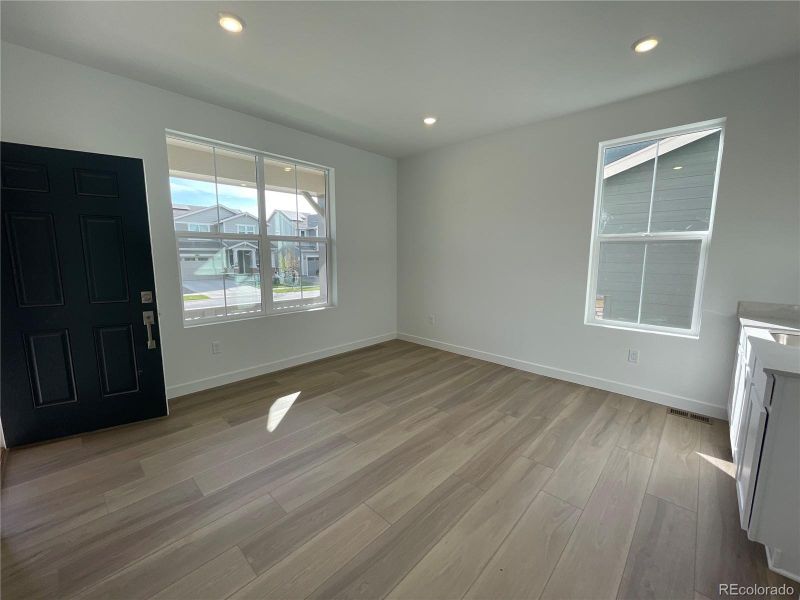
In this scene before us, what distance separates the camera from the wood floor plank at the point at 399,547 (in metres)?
1.32

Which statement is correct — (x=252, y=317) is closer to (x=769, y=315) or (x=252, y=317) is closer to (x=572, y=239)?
(x=572, y=239)

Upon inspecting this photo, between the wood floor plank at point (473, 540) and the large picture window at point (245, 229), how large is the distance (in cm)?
289

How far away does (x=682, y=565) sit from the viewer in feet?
4.68

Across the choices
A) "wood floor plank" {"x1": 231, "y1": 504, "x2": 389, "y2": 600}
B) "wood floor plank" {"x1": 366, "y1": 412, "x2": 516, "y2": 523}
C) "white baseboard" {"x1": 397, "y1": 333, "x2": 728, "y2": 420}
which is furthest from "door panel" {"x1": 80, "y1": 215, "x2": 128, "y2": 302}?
"white baseboard" {"x1": 397, "y1": 333, "x2": 728, "y2": 420}

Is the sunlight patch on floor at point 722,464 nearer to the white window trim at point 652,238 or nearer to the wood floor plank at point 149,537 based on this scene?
the white window trim at point 652,238

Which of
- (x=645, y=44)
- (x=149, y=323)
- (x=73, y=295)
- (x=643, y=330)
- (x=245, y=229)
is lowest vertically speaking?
(x=643, y=330)

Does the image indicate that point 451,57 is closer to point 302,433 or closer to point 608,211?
point 608,211

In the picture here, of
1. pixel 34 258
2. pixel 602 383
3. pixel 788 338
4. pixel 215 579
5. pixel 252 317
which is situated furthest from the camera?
pixel 252 317

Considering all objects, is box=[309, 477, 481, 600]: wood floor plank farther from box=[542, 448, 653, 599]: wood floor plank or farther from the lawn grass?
the lawn grass

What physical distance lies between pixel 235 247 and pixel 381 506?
284 centimetres

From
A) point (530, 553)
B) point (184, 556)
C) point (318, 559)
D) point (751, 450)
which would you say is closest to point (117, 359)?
point (184, 556)

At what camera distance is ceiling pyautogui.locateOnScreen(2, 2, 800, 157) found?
182 centimetres

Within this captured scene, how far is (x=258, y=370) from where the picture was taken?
11.8 feet

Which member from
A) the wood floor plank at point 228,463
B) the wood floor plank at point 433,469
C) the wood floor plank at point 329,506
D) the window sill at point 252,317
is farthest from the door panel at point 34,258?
the wood floor plank at point 433,469
